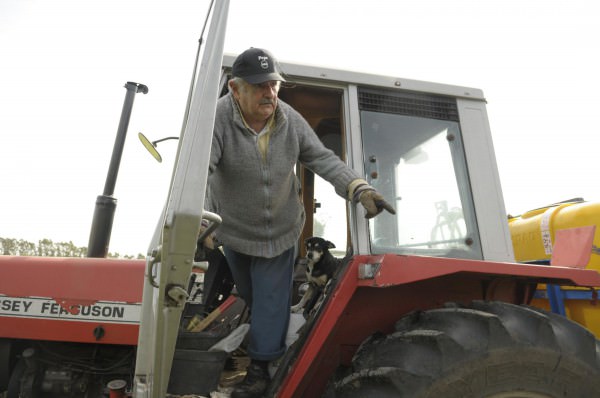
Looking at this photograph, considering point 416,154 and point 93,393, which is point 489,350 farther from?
point 93,393

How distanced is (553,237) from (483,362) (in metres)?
1.81

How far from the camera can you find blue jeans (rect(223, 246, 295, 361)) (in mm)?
1898

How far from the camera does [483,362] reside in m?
1.52

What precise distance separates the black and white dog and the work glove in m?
1.13

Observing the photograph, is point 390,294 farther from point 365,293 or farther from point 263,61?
point 263,61

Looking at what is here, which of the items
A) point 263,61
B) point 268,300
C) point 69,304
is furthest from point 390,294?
point 69,304

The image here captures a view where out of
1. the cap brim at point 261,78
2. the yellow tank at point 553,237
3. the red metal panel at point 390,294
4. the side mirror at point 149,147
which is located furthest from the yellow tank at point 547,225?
the side mirror at point 149,147

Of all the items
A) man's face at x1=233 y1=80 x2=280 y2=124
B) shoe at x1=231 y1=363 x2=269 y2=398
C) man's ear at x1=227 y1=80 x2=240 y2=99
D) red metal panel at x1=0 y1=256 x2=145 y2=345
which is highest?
man's ear at x1=227 y1=80 x2=240 y2=99

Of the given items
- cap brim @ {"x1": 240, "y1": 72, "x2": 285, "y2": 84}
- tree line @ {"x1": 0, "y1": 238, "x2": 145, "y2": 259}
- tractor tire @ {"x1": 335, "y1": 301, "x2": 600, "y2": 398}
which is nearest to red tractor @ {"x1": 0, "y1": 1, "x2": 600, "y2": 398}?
tractor tire @ {"x1": 335, "y1": 301, "x2": 600, "y2": 398}

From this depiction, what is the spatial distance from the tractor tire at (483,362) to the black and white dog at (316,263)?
4.35ft

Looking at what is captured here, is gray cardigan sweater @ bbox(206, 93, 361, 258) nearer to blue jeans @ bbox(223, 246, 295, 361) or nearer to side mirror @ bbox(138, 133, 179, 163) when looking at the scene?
blue jeans @ bbox(223, 246, 295, 361)

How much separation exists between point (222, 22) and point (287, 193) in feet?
2.84

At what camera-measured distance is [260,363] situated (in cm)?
190

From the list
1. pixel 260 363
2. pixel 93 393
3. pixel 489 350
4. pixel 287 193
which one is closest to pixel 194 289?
pixel 93 393
